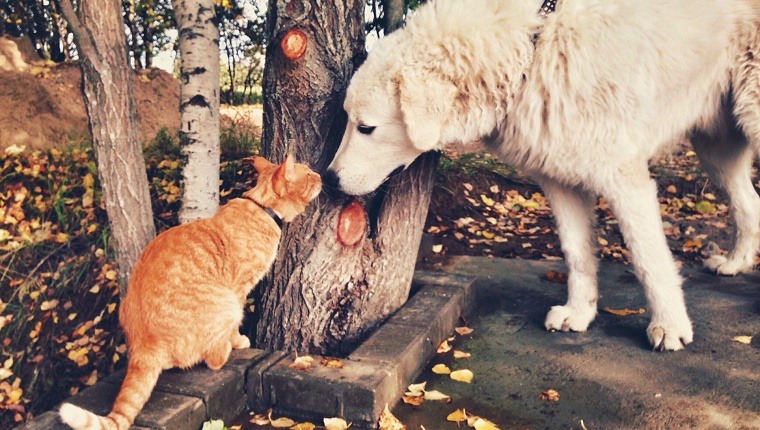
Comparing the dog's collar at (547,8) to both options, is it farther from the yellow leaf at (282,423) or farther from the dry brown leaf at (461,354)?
the yellow leaf at (282,423)

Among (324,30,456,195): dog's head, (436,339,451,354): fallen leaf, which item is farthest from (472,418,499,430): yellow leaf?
(324,30,456,195): dog's head

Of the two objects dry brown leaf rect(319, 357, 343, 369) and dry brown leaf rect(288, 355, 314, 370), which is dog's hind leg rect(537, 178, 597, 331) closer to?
dry brown leaf rect(319, 357, 343, 369)

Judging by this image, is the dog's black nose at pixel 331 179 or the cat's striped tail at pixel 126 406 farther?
the dog's black nose at pixel 331 179

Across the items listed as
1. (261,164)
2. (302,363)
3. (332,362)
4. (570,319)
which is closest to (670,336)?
(570,319)

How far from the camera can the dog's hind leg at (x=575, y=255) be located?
11.1 ft

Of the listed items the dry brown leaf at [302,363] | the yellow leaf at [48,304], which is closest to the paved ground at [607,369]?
the dry brown leaf at [302,363]

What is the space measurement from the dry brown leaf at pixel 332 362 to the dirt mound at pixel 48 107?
4986mm

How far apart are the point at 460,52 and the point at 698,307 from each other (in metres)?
2.12

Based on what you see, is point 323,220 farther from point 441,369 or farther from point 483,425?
point 483,425

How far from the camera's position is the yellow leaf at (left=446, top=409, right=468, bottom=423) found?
100 inches

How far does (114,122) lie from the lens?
10.6 ft

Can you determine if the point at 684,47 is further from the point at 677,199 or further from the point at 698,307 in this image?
the point at 677,199

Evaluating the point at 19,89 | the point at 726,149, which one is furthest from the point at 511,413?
the point at 19,89

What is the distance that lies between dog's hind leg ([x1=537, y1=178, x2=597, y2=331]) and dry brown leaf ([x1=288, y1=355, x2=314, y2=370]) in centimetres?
142
